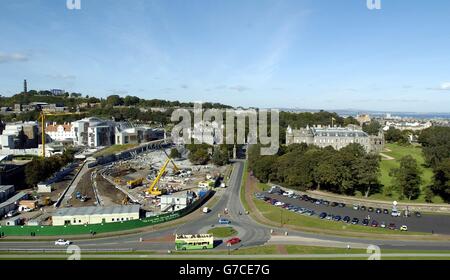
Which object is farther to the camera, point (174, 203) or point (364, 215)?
point (174, 203)

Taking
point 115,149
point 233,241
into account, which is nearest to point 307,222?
point 233,241

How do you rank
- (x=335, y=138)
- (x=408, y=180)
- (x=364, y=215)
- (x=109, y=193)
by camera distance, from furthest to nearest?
(x=335, y=138) → (x=109, y=193) → (x=408, y=180) → (x=364, y=215)

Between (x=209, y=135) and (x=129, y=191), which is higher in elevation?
(x=209, y=135)

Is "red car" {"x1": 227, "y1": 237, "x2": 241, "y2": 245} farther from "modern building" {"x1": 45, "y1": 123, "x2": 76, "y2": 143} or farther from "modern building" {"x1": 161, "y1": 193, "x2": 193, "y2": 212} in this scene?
"modern building" {"x1": 45, "y1": 123, "x2": 76, "y2": 143}

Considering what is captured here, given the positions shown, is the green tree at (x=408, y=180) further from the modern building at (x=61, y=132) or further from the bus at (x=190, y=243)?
the modern building at (x=61, y=132)

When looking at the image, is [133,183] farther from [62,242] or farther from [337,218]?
[337,218]
